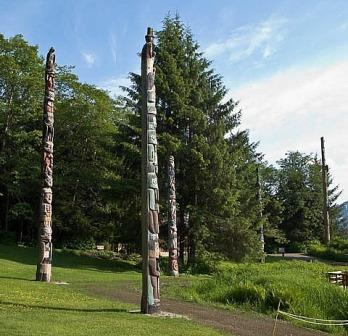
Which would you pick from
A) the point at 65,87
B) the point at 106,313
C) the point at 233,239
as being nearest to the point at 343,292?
the point at 106,313

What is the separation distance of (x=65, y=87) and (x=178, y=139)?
16537mm

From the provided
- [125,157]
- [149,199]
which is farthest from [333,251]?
[149,199]

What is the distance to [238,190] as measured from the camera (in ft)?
102

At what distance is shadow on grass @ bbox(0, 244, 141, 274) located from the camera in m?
26.8

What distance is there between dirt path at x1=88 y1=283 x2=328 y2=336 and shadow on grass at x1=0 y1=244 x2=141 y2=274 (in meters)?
11.5

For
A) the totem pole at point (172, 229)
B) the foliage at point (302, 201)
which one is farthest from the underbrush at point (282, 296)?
the foliage at point (302, 201)

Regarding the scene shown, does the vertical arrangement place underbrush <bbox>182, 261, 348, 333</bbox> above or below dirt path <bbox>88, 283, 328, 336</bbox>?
above

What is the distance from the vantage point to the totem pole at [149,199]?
12062mm

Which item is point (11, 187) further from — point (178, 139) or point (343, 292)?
point (343, 292)

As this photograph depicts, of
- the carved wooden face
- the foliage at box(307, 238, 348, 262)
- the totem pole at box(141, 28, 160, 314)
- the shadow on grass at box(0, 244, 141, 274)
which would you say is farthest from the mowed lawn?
the foliage at box(307, 238, 348, 262)

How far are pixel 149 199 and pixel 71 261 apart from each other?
58.0ft

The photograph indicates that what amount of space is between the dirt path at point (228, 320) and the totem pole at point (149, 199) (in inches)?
45.1

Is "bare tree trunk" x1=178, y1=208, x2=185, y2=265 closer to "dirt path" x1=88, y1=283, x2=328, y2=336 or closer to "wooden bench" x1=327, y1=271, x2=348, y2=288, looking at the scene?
"wooden bench" x1=327, y1=271, x2=348, y2=288

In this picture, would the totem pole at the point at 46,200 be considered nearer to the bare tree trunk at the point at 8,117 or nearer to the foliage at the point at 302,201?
the bare tree trunk at the point at 8,117
